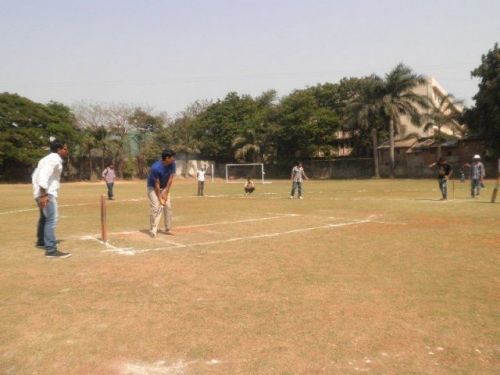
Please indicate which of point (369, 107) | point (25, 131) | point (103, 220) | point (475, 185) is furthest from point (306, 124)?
point (103, 220)

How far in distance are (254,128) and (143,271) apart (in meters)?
53.5

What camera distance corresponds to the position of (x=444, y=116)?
47.4 meters

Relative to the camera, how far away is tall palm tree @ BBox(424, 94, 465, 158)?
46500 millimetres

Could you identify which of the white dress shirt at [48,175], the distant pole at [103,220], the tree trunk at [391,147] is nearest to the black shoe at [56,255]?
the white dress shirt at [48,175]

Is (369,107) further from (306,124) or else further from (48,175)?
(48,175)

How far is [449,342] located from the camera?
420 centimetres

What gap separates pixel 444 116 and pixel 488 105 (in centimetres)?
680

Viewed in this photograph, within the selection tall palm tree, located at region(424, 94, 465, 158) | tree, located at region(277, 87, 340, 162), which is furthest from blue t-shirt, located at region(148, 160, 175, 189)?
tree, located at region(277, 87, 340, 162)

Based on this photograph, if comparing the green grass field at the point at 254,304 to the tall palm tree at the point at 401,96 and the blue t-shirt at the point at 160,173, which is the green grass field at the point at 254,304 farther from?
the tall palm tree at the point at 401,96

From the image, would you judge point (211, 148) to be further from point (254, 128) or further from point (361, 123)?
point (361, 123)

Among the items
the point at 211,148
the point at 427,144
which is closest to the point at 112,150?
the point at 211,148

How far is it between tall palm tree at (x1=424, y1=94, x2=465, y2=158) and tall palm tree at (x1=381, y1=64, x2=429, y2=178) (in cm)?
105

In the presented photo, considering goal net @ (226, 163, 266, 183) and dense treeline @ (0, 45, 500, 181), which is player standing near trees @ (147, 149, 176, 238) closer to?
dense treeline @ (0, 45, 500, 181)

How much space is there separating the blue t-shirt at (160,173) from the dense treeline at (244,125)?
37.5m
